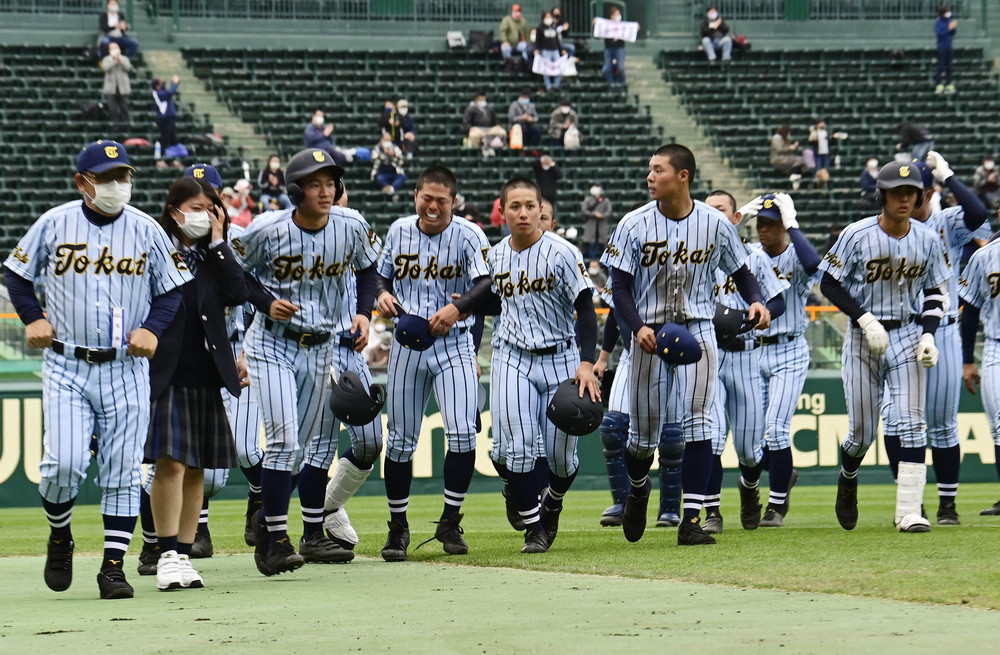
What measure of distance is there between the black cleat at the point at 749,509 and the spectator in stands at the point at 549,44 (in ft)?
70.4

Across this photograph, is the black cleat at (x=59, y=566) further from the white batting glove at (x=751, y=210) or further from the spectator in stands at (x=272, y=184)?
the spectator in stands at (x=272, y=184)

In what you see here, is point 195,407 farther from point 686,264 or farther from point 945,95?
point 945,95

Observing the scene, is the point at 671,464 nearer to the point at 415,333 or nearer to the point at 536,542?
the point at 536,542

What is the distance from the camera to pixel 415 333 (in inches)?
340

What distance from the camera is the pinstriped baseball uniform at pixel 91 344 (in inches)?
270

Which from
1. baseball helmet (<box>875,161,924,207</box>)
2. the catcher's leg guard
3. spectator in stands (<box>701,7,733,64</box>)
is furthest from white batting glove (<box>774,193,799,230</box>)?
spectator in stands (<box>701,7,733,64</box>)

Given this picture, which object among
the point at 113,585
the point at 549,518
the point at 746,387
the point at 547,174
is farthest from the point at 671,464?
the point at 547,174

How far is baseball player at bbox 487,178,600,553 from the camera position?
8.95 metres

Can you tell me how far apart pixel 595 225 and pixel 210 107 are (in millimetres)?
8742

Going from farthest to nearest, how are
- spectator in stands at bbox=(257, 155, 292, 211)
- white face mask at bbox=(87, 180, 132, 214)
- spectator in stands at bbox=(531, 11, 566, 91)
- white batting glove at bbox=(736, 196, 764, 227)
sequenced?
spectator in stands at bbox=(531, 11, 566, 91)
spectator in stands at bbox=(257, 155, 292, 211)
white batting glove at bbox=(736, 196, 764, 227)
white face mask at bbox=(87, 180, 132, 214)

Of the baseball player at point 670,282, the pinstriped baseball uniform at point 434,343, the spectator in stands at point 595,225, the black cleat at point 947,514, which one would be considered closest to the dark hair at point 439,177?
the pinstriped baseball uniform at point 434,343

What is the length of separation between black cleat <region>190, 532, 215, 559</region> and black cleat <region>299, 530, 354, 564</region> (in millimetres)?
891

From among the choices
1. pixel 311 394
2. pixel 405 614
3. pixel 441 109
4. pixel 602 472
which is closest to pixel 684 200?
pixel 311 394

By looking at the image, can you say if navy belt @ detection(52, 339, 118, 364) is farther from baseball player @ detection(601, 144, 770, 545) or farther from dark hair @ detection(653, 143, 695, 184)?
dark hair @ detection(653, 143, 695, 184)
